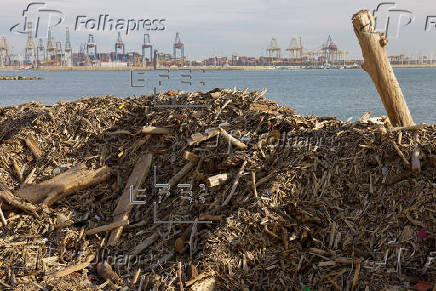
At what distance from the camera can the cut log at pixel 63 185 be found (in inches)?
261

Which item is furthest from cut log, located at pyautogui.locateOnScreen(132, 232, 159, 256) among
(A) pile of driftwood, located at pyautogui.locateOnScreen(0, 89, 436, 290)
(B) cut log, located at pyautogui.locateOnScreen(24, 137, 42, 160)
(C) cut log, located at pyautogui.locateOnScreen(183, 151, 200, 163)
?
(B) cut log, located at pyautogui.locateOnScreen(24, 137, 42, 160)

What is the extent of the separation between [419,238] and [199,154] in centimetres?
287

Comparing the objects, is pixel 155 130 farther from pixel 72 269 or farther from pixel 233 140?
pixel 72 269

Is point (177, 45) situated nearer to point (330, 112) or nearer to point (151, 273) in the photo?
point (330, 112)

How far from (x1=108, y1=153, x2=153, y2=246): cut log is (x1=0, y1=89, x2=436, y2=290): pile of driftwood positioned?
23mm

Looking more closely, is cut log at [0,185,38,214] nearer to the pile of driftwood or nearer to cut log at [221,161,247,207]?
the pile of driftwood

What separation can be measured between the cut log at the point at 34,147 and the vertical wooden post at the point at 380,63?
512cm

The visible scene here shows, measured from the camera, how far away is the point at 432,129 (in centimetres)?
604

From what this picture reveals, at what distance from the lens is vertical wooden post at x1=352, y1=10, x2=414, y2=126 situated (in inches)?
280

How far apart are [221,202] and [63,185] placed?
90.8 inches

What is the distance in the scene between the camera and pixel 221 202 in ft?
19.4

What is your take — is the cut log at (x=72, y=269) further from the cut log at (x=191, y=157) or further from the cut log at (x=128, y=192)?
the cut log at (x=191, y=157)

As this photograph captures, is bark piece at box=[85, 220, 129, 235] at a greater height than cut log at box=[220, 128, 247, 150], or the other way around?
cut log at box=[220, 128, 247, 150]

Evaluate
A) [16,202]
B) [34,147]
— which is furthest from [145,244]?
[34,147]
